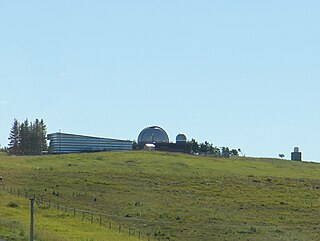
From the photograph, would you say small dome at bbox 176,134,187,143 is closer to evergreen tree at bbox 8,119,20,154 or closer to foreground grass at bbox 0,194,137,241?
evergreen tree at bbox 8,119,20,154

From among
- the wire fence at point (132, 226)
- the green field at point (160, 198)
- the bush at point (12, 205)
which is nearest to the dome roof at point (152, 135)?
the green field at point (160, 198)

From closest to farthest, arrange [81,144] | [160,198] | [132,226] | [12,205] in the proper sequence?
[12,205], [132,226], [160,198], [81,144]

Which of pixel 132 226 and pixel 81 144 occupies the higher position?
pixel 81 144

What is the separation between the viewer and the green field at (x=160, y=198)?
55.6 metres

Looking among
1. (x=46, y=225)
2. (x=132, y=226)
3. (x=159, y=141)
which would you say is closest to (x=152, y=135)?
(x=159, y=141)

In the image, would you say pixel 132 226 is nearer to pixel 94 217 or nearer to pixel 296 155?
pixel 94 217

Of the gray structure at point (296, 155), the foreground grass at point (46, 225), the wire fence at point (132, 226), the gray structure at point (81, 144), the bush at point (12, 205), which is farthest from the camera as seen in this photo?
the gray structure at point (296, 155)

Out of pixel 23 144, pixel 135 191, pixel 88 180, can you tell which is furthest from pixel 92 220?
pixel 23 144

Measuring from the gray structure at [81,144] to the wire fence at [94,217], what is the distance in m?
80.5

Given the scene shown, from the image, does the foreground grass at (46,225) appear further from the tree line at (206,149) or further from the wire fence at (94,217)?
the tree line at (206,149)

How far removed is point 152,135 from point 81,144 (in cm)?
1563

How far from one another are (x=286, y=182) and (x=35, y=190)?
34.1 metres

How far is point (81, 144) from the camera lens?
15650cm

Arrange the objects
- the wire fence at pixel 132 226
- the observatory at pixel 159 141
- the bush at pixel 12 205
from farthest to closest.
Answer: the observatory at pixel 159 141
the bush at pixel 12 205
the wire fence at pixel 132 226
